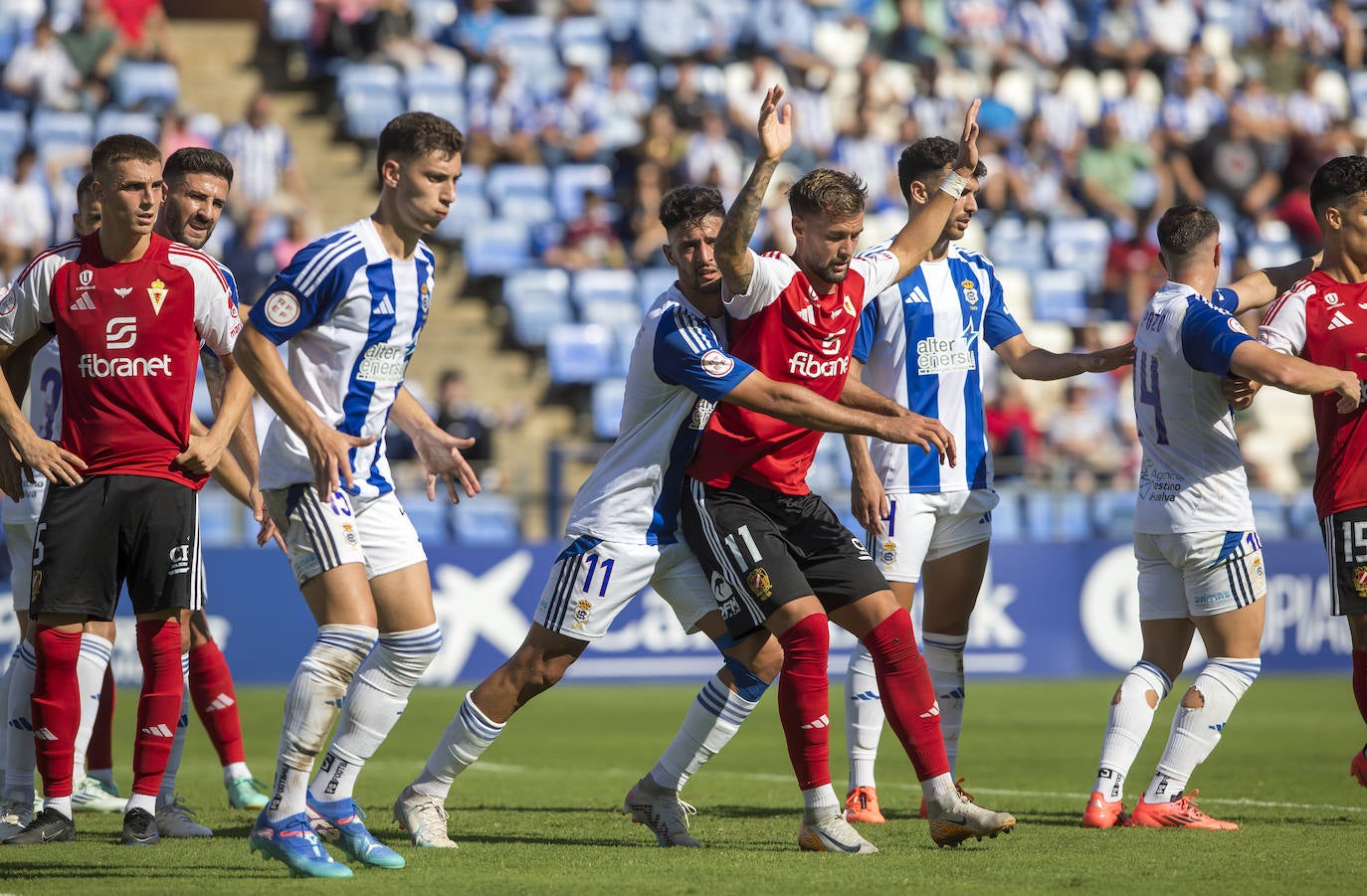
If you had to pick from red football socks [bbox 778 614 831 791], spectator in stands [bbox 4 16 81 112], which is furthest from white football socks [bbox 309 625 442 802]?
spectator in stands [bbox 4 16 81 112]

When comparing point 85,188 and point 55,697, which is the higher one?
point 85,188

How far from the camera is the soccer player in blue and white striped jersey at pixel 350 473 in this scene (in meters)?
5.69

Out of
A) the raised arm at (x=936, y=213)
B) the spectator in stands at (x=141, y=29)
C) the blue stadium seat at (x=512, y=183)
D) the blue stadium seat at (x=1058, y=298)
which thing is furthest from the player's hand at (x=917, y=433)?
the spectator in stands at (x=141, y=29)

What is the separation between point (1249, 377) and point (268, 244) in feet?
40.7

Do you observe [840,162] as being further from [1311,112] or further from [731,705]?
[731,705]

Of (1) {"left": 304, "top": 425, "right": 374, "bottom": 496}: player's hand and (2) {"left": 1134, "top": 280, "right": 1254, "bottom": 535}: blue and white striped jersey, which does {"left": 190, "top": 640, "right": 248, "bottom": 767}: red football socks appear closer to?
(1) {"left": 304, "top": 425, "right": 374, "bottom": 496}: player's hand

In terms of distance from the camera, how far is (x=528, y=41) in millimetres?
21391

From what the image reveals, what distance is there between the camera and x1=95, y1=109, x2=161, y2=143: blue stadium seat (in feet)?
58.2

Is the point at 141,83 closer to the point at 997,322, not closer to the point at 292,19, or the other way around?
the point at 292,19

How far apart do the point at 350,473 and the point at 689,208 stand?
5.72 feet

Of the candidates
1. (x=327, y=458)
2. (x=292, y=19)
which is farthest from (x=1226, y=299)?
(x=292, y=19)

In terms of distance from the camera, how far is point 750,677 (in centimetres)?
675

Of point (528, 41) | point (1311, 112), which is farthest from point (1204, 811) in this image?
point (1311, 112)

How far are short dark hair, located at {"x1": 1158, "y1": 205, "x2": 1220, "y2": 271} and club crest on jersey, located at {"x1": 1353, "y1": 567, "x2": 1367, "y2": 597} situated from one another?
5.04 feet
